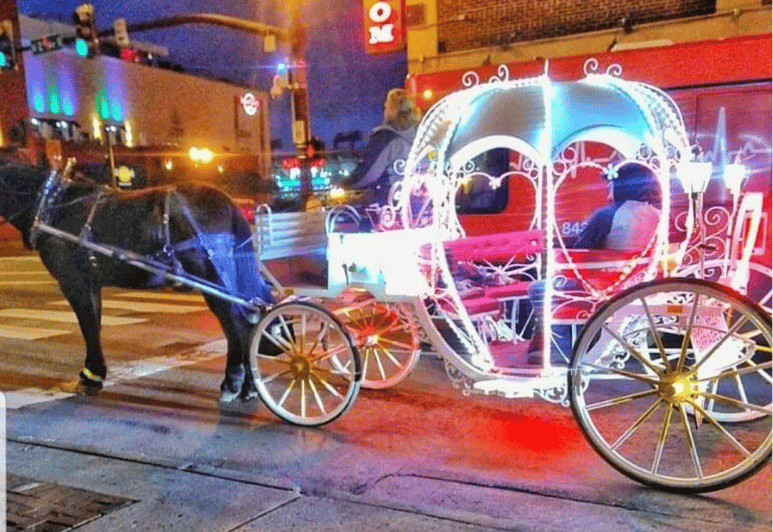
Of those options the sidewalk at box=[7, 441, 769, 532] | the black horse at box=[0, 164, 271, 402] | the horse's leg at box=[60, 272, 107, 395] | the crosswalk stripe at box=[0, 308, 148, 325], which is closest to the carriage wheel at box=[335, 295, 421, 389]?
the black horse at box=[0, 164, 271, 402]

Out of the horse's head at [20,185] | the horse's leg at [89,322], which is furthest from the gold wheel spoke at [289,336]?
the horse's head at [20,185]

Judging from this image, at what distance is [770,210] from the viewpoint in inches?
240

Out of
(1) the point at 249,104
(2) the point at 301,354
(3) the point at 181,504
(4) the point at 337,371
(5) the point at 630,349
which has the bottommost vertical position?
(3) the point at 181,504

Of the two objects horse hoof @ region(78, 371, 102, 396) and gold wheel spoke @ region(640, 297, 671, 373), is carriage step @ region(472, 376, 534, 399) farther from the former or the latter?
horse hoof @ region(78, 371, 102, 396)

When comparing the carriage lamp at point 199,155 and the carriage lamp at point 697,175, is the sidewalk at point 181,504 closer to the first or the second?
the carriage lamp at point 697,175

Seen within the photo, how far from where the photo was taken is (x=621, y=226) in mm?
5637

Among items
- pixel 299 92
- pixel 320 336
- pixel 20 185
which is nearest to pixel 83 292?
pixel 20 185

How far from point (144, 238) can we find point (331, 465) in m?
2.64

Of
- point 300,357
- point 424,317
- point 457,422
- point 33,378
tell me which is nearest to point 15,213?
point 33,378

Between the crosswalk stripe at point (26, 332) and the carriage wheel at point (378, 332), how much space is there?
14.8 ft

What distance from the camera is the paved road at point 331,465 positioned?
3.90 m

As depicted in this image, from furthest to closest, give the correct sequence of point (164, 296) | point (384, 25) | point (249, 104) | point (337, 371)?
1. point (249, 104)
2. point (384, 25)
3. point (164, 296)
4. point (337, 371)

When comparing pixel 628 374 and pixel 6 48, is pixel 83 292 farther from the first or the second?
pixel 6 48

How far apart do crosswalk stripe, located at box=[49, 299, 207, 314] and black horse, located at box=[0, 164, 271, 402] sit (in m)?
4.47
